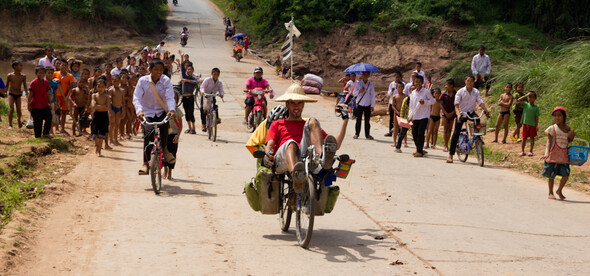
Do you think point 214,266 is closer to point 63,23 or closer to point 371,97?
point 371,97

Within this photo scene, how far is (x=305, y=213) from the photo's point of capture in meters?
7.45

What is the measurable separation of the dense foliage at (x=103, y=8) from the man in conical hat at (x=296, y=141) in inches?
1875

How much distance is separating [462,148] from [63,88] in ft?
32.7

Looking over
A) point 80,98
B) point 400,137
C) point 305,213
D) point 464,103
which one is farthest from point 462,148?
point 305,213

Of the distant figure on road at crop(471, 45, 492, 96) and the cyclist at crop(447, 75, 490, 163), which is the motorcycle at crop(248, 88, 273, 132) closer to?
the cyclist at crop(447, 75, 490, 163)

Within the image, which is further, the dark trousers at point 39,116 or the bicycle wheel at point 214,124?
the bicycle wheel at point 214,124

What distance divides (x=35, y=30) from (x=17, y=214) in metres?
46.7

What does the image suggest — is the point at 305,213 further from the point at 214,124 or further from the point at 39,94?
the point at 214,124

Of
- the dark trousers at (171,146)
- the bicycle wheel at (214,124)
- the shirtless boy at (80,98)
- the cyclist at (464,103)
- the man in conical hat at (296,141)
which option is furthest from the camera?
the bicycle wheel at (214,124)

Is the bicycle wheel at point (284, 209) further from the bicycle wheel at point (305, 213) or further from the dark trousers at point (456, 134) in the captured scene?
the dark trousers at point (456, 134)

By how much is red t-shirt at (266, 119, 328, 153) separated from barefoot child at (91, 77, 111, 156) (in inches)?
281

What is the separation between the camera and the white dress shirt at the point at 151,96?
423 inches

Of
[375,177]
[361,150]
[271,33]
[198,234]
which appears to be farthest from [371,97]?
[271,33]

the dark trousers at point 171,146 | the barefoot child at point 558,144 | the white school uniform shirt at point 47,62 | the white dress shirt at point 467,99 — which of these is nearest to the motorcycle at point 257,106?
the white dress shirt at point 467,99
